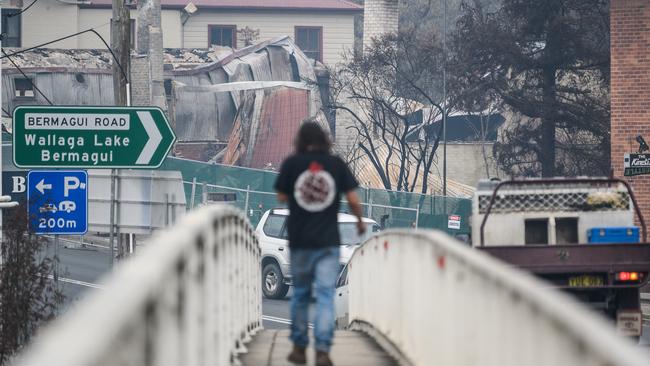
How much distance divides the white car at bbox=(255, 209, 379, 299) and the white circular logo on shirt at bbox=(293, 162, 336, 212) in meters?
20.1

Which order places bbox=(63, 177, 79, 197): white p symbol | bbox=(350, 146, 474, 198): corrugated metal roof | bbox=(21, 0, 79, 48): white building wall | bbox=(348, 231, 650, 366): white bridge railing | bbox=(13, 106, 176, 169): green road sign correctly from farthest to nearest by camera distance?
1. bbox=(21, 0, 79, 48): white building wall
2. bbox=(350, 146, 474, 198): corrugated metal roof
3. bbox=(63, 177, 79, 197): white p symbol
4. bbox=(13, 106, 176, 169): green road sign
5. bbox=(348, 231, 650, 366): white bridge railing

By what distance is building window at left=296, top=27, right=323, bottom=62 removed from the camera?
67938 mm

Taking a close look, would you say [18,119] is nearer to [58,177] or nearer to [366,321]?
[58,177]

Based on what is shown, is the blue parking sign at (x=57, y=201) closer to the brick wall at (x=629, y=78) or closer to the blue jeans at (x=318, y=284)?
the blue jeans at (x=318, y=284)

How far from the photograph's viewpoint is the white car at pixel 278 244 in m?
28.9

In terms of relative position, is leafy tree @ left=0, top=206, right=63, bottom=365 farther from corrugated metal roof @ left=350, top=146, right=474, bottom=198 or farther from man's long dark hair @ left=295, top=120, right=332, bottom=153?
corrugated metal roof @ left=350, top=146, right=474, bottom=198

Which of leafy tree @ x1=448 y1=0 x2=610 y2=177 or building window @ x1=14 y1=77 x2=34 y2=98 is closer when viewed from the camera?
leafy tree @ x1=448 y1=0 x2=610 y2=177

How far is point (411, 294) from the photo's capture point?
9.54 m

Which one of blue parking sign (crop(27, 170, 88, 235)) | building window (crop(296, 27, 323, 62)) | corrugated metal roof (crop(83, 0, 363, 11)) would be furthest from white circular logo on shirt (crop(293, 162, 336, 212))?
building window (crop(296, 27, 323, 62))

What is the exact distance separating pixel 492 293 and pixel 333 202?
2.83 metres

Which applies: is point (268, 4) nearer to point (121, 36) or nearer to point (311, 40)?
point (311, 40)

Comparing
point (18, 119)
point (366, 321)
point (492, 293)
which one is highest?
point (18, 119)

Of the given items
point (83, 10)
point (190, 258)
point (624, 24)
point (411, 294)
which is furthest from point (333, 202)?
point (83, 10)

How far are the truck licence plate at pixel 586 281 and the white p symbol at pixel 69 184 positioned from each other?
6.32 meters
